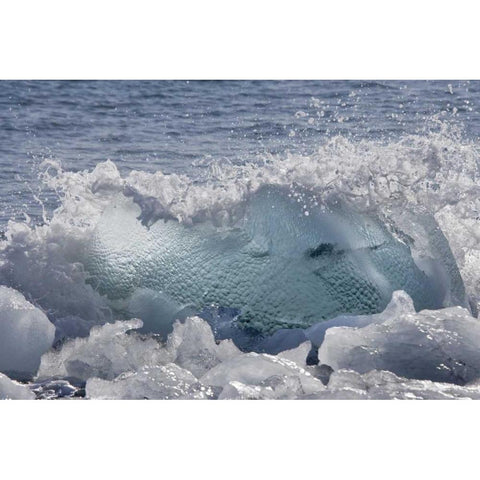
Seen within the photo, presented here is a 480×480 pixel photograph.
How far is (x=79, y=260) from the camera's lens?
5801mm

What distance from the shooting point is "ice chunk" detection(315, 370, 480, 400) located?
14.9ft

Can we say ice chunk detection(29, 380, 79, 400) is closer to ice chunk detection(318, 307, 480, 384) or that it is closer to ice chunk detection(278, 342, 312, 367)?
ice chunk detection(278, 342, 312, 367)

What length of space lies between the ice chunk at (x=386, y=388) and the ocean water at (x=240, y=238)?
0.01 m

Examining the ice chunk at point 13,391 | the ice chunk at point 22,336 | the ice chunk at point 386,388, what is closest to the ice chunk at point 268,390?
the ice chunk at point 386,388

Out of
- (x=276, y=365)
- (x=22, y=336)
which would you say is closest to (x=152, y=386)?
(x=276, y=365)

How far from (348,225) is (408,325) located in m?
0.95

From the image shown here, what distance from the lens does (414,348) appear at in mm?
4883

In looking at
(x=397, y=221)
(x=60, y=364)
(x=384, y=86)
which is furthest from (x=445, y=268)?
(x=60, y=364)

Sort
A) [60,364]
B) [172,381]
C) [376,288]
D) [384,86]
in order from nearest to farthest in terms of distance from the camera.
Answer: [172,381] < [60,364] < [376,288] < [384,86]

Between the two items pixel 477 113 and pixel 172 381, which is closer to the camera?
pixel 172 381

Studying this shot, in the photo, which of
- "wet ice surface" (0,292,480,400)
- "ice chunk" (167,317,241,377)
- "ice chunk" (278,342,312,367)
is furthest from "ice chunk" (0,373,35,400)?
"ice chunk" (278,342,312,367)

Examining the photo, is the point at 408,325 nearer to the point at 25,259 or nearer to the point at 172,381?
the point at 172,381

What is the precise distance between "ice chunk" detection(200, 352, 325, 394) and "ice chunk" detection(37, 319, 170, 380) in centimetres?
50

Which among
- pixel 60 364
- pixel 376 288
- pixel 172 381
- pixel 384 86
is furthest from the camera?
pixel 384 86
